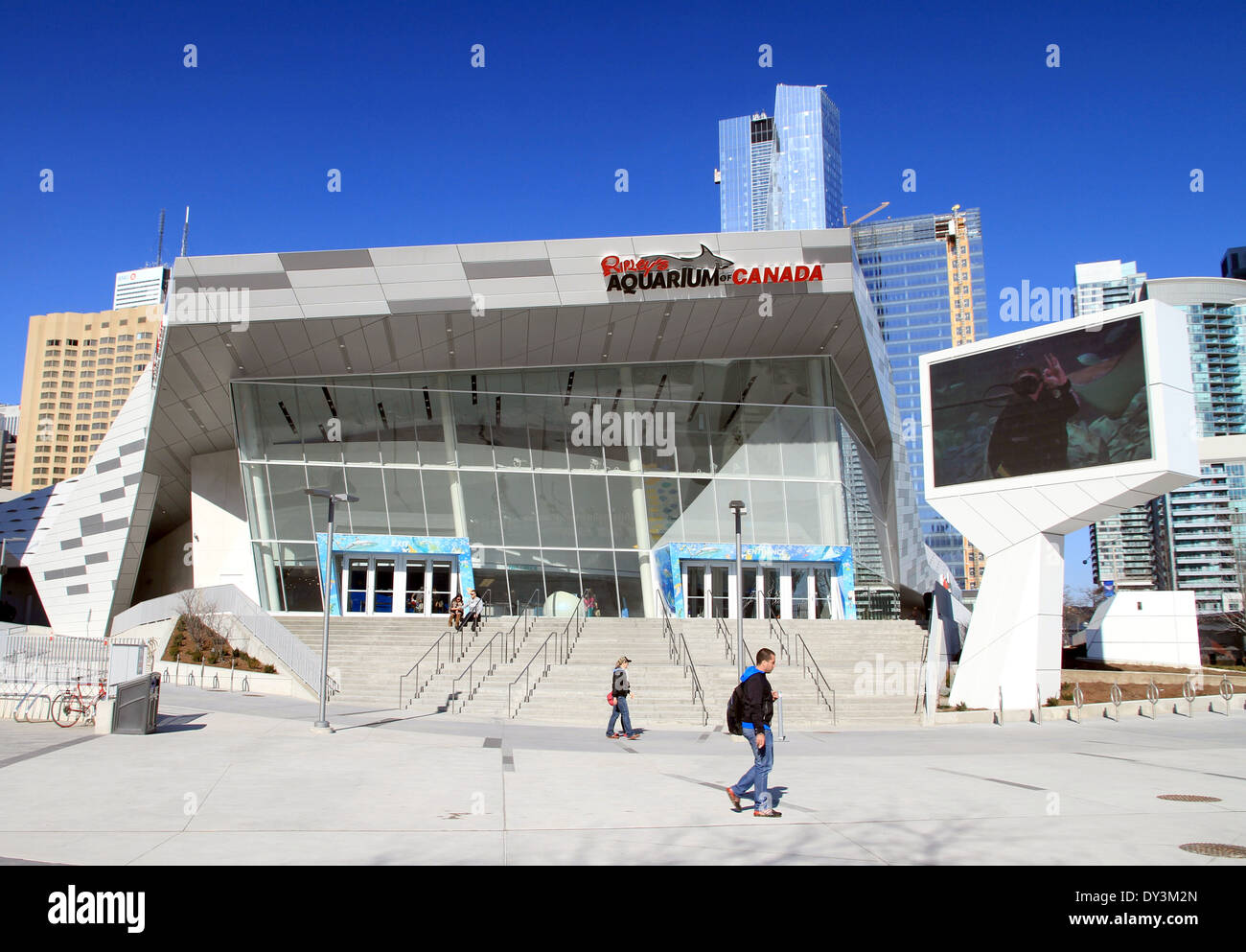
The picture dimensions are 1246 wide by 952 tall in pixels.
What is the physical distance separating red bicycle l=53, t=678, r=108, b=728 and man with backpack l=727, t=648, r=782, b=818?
11674 mm

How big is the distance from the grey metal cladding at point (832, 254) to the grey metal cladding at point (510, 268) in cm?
884

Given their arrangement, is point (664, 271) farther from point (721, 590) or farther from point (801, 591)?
point (801, 591)

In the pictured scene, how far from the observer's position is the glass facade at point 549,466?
118 ft

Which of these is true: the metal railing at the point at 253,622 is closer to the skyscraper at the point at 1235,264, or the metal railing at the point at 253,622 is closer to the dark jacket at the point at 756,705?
the dark jacket at the point at 756,705

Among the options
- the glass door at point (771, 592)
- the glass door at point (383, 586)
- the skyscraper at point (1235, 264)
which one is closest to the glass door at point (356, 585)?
the glass door at point (383, 586)

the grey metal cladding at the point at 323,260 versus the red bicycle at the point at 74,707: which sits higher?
the grey metal cladding at the point at 323,260

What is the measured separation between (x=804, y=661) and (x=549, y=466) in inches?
562

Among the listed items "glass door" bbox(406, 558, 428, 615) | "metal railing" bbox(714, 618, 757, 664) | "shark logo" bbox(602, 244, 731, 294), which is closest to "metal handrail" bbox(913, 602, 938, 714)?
"metal railing" bbox(714, 618, 757, 664)

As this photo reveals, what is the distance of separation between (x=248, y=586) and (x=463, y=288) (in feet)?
52.8

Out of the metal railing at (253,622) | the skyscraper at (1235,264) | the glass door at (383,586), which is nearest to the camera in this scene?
the metal railing at (253,622)

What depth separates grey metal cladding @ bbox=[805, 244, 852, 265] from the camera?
31.3 metres
